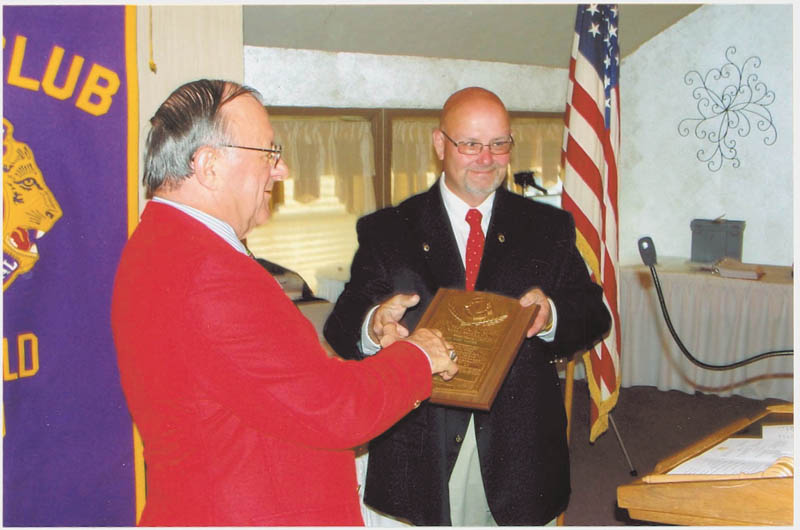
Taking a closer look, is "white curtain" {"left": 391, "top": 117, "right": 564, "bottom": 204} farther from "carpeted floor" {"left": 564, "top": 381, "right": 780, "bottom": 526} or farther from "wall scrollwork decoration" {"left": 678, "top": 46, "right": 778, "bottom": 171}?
"carpeted floor" {"left": 564, "top": 381, "right": 780, "bottom": 526}

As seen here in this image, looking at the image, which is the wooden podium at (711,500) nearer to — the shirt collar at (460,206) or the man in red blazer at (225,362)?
the man in red blazer at (225,362)

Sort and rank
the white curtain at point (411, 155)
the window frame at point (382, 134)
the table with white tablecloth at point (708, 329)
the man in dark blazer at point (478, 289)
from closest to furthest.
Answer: the man in dark blazer at point (478, 289) → the table with white tablecloth at point (708, 329) → the window frame at point (382, 134) → the white curtain at point (411, 155)

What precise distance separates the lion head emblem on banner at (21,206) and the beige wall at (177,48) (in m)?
0.34

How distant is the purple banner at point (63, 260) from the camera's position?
6.82ft

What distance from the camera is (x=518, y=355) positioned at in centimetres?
204

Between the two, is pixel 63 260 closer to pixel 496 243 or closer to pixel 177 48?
pixel 177 48

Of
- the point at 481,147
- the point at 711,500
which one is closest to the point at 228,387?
the point at 711,500

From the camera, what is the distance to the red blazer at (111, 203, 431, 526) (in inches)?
47.7

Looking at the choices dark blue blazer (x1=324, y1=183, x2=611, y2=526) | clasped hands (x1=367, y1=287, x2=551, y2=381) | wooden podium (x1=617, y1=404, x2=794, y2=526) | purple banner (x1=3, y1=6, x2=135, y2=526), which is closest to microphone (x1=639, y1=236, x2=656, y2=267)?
dark blue blazer (x1=324, y1=183, x2=611, y2=526)

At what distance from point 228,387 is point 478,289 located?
3.31ft

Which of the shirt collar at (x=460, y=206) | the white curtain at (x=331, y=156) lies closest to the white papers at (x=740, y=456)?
the shirt collar at (x=460, y=206)

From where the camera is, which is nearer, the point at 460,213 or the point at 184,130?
the point at 184,130

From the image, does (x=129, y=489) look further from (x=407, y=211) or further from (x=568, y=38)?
(x=568, y=38)

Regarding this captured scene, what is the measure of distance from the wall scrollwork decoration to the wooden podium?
6262 millimetres
